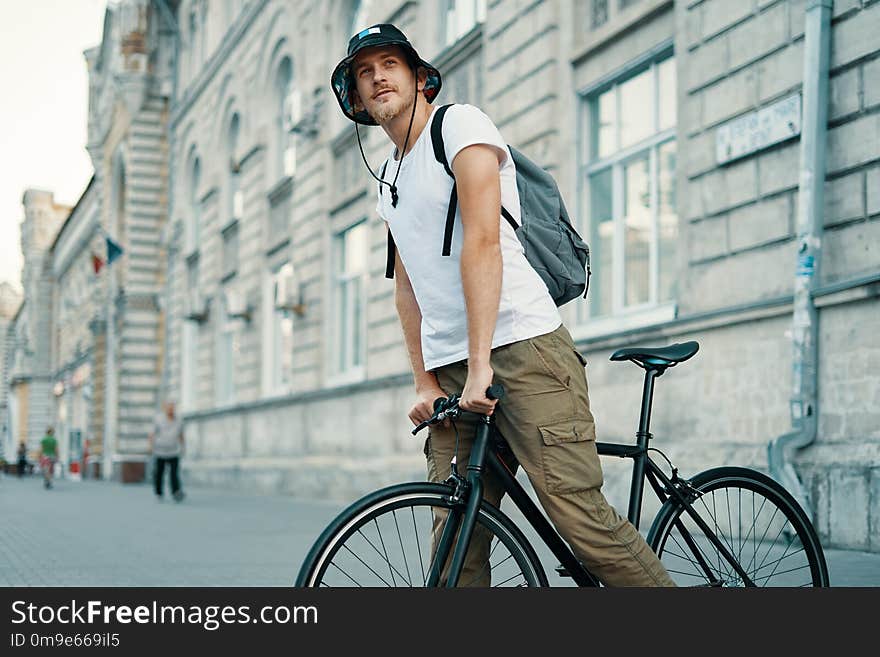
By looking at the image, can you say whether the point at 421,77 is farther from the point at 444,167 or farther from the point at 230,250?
the point at 230,250

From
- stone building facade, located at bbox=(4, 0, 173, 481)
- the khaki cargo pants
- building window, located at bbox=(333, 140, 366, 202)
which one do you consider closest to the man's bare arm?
the khaki cargo pants

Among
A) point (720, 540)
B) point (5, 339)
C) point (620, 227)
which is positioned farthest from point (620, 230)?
point (5, 339)

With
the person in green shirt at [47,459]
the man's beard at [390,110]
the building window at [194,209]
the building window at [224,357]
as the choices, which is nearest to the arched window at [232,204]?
the building window at [224,357]

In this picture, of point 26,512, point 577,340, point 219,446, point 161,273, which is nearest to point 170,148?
point 161,273

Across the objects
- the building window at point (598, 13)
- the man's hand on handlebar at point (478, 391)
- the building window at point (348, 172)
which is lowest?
the man's hand on handlebar at point (478, 391)

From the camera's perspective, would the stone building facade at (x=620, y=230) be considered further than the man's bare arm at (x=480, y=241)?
Yes

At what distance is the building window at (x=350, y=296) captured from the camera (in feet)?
55.3

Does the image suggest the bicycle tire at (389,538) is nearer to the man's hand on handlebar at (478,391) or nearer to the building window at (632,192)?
the man's hand on handlebar at (478,391)

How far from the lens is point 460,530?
3035mm

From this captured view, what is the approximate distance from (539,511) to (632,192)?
25.0 ft

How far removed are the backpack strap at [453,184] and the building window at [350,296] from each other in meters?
13.2

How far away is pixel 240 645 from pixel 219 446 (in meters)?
20.6

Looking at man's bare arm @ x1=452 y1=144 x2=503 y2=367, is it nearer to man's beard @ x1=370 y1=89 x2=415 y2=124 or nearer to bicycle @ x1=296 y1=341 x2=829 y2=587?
bicycle @ x1=296 y1=341 x2=829 y2=587

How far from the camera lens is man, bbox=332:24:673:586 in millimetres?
3057
